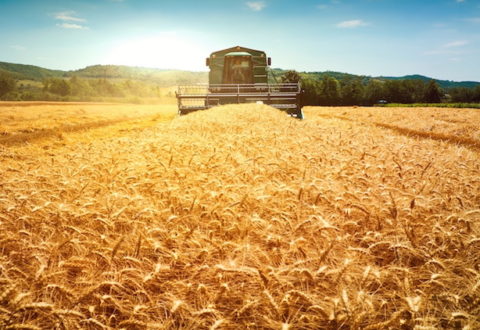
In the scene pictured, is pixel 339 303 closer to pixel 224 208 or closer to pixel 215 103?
pixel 224 208

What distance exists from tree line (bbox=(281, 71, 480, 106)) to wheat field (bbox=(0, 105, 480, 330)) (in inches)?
2074

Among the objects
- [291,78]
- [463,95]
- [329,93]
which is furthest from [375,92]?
[291,78]

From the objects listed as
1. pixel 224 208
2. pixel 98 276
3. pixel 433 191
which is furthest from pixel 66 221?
pixel 433 191

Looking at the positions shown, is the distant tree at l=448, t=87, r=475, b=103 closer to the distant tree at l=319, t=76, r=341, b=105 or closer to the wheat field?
the distant tree at l=319, t=76, r=341, b=105

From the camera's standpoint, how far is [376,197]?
114 inches

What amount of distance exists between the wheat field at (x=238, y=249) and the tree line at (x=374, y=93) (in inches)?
2074

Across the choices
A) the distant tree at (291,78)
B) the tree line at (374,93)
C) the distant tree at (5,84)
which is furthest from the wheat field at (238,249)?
the distant tree at (5,84)

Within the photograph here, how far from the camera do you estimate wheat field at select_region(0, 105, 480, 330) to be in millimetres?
1546

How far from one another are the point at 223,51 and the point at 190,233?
16583 millimetres

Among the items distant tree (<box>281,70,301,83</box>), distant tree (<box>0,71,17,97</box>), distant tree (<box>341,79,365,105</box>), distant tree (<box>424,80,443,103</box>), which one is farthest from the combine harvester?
distant tree (<box>424,80,443,103</box>)

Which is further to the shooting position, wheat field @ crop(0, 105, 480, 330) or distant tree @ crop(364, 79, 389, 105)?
distant tree @ crop(364, 79, 389, 105)

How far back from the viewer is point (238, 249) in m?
1.92

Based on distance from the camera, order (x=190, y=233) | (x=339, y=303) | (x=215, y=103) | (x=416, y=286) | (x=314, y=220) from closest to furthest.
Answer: (x=339, y=303) < (x=416, y=286) < (x=190, y=233) < (x=314, y=220) < (x=215, y=103)

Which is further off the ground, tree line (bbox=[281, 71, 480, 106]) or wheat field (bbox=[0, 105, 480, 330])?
tree line (bbox=[281, 71, 480, 106])
